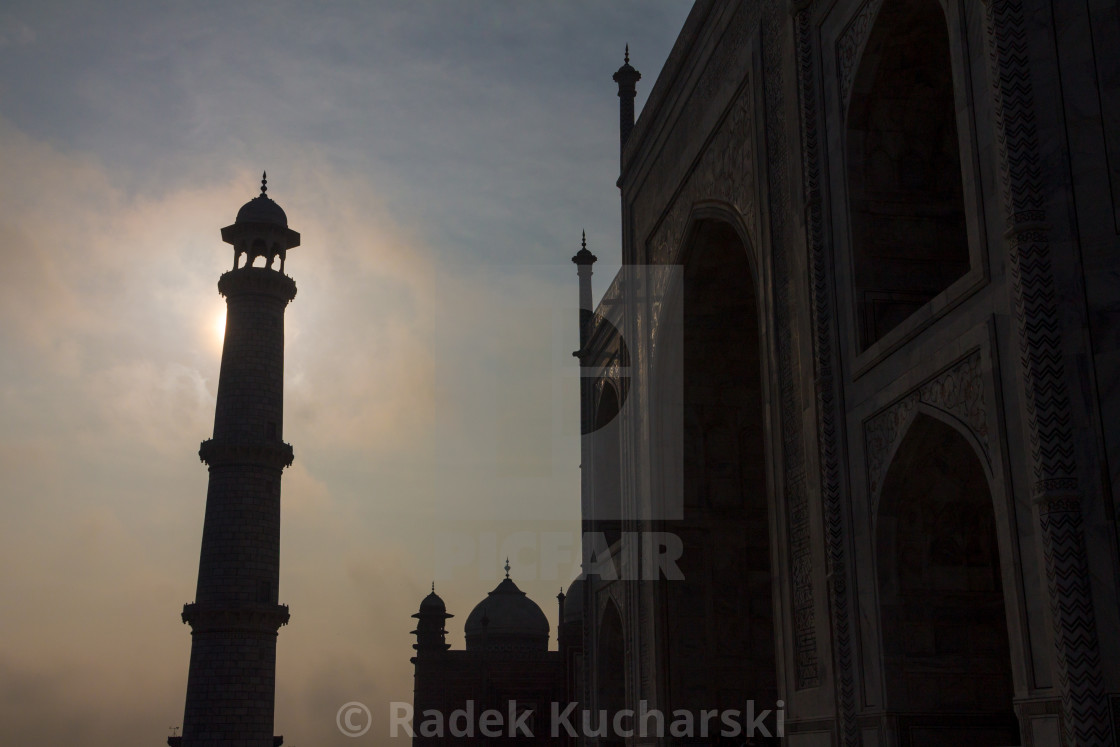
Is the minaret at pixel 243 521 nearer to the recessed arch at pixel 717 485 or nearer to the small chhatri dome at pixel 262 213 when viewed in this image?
the small chhatri dome at pixel 262 213

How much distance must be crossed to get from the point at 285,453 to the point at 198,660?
4141 millimetres

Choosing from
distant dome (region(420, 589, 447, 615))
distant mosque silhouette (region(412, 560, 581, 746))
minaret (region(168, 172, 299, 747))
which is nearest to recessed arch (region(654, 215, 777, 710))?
minaret (region(168, 172, 299, 747))

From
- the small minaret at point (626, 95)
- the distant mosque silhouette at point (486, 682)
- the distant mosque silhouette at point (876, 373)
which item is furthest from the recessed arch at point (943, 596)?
the distant mosque silhouette at point (486, 682)

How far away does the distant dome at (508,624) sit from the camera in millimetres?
33312

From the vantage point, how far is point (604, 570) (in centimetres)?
1638

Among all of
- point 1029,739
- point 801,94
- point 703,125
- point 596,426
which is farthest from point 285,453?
point 1029,739

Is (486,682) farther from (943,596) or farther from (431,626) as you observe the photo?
(943,596)

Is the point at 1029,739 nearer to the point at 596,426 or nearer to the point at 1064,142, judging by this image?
Result: the point at 1064,142

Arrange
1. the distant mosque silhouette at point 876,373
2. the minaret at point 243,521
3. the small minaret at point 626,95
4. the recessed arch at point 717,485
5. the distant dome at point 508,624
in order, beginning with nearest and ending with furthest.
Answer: the distant mosque silhouette at point 876,373 < the recessed arch at point 717,485 < the small minaret at point 626,95 < the minaret at point 243,521 < the distant dome at point 508,624

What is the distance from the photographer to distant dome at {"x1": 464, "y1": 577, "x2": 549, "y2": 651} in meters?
33.3

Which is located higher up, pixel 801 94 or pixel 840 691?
pixel 801 94

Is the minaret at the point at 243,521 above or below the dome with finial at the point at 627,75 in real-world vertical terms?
below

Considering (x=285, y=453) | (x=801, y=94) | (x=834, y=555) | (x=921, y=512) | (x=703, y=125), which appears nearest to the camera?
(x=921, y=512)

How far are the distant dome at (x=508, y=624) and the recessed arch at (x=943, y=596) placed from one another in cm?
2615
